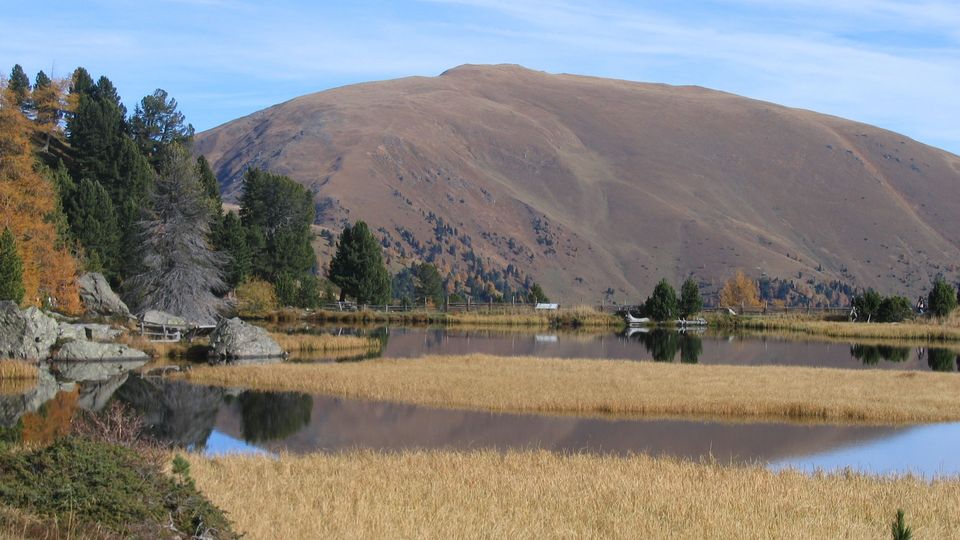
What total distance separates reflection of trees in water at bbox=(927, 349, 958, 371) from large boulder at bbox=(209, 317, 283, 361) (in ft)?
103

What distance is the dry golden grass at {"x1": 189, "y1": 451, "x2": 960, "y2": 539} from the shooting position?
15.6 metres

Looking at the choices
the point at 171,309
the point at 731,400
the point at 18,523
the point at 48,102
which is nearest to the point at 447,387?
the point at 731,400

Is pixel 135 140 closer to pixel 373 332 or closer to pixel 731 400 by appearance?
pixel 373 332

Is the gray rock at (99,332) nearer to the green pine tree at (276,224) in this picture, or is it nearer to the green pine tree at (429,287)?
the green pine tree at (276,224)

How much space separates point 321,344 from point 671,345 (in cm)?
2120

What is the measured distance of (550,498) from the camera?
18.1 meters

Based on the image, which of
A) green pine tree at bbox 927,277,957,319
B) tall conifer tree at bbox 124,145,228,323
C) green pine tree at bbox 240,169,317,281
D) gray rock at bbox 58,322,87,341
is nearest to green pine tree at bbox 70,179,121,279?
tall conifer tree at bbox 124,145,228,323

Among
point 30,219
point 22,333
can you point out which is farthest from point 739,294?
point 22,333

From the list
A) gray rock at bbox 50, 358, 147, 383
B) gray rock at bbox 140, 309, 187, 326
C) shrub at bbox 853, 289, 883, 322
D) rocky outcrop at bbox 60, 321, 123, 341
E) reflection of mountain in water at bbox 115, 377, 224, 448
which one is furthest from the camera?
shrub at bbox 853, 289, 883, 322

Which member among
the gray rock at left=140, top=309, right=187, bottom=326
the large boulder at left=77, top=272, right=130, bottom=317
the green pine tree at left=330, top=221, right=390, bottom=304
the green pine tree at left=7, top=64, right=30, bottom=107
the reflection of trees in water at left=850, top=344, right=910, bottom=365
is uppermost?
the green pine tree at left=7, top=64, right=30, bottom=107

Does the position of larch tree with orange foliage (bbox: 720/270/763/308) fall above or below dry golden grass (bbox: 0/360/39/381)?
above

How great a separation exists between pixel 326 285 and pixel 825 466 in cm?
8356

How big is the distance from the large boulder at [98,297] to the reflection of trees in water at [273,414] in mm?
29005

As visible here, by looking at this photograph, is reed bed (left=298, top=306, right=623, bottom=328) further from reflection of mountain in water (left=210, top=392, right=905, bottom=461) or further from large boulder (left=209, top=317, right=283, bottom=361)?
→ reflection of mountain in water (left=210, top=392, right=905, bottom=461)
